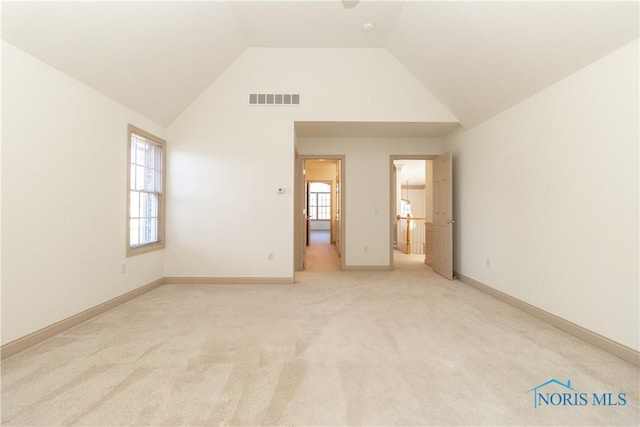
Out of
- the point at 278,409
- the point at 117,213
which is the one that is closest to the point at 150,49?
the point at 117,213

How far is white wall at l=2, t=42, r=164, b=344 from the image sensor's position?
2.25 metres

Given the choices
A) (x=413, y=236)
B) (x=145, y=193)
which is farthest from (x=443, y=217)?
(x=145, y=193)

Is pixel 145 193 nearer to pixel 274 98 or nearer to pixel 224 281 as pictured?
pixel 224 281

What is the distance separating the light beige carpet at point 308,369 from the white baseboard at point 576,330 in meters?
0.10

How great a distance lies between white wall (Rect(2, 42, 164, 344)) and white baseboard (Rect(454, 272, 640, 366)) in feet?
15.3

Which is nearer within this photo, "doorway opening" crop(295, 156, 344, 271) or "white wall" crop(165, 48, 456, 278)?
"white wall" crop(165, 48, 456, 278)

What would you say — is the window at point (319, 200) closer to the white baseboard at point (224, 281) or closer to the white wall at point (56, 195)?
the white baseboard at point (224, 281)

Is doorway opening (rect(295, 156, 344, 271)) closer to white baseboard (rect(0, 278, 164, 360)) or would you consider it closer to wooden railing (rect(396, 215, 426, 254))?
wooden railing (rect(396, 215, 426, 254))

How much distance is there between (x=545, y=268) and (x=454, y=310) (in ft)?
3.32

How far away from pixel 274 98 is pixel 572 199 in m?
3.84

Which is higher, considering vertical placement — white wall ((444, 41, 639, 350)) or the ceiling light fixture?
the ceiling light fixture

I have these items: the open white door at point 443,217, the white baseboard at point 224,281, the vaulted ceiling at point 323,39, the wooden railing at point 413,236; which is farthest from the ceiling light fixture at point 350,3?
the wooden railing at point 413,236

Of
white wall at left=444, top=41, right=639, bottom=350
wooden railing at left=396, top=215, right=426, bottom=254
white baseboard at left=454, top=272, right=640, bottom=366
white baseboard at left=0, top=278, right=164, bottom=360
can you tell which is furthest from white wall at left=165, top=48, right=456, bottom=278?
wooden railing at left=396, top=215, right=426, bottom=254

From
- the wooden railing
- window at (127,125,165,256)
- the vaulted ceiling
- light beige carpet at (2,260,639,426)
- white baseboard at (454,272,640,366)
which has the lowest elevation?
light beige carpet at (2,260,639,426)
